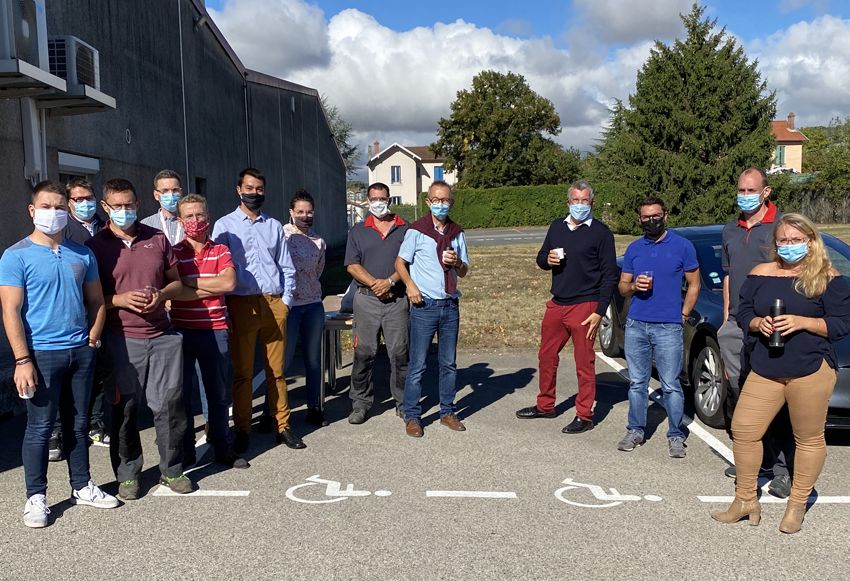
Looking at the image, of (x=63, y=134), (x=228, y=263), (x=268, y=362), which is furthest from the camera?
(x=63, y=134)

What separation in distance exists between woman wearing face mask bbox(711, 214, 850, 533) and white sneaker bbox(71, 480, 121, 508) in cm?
352

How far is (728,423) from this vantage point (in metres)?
6.06

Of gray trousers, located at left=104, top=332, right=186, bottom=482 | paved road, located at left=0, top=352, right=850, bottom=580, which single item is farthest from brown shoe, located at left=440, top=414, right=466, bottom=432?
gray trousers, located at left=104, top=332, right=186, bottom=482

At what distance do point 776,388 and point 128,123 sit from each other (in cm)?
906

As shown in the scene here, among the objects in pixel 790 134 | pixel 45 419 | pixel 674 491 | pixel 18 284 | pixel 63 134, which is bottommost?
pixel 674 491

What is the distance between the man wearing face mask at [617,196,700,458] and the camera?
216 inches

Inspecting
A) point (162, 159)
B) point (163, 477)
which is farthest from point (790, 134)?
point (163, 477)

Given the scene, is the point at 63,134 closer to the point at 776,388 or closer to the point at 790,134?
the point at 776,388

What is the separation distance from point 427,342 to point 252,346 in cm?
139

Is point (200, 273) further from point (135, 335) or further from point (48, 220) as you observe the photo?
point (48, 220)

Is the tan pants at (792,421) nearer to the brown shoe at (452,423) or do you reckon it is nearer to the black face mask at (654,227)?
the black face mask at (654,227)

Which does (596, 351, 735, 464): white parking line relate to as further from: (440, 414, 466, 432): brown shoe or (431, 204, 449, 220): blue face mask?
(431, 204, 449, 220): blue face mask

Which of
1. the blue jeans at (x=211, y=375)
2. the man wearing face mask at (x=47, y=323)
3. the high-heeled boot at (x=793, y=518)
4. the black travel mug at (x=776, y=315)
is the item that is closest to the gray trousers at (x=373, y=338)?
the blue jeans at (x=211, y=375)

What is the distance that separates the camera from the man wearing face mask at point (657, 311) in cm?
549
